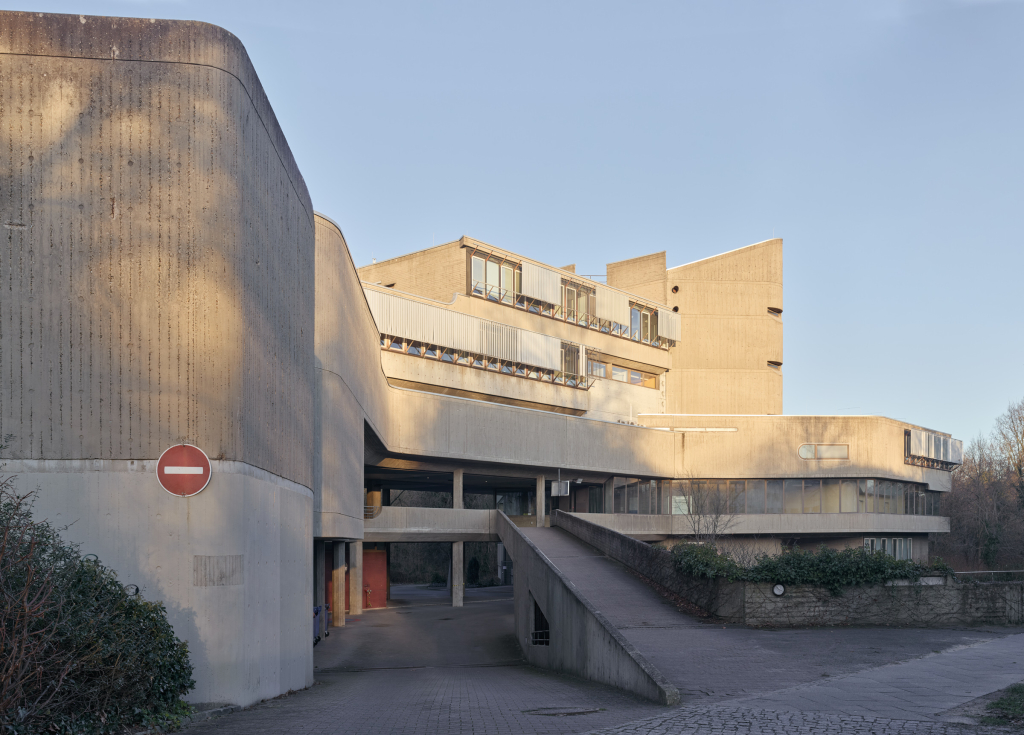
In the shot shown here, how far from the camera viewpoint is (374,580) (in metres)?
40.7

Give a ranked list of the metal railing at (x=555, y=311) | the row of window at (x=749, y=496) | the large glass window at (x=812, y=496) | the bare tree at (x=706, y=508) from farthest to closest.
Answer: the large glass window at (x=812, y=496)
the row of window at (x=749, y=496)
the metal railing at (x=555, y=311)
the bare tree at (x=706, y=508)

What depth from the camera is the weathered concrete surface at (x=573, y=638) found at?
12398 mm

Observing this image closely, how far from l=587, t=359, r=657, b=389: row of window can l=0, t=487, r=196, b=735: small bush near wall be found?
4337 centimetres

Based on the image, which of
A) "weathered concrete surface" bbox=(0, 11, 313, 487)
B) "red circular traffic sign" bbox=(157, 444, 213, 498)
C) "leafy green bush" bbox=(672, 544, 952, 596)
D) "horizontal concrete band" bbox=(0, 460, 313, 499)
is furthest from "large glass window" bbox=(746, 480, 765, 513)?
"red circular traffic sign" bbox=(157, 444, 213, 498)

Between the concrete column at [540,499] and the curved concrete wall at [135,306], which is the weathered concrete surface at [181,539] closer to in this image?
the curved concrete wall at [135,306]

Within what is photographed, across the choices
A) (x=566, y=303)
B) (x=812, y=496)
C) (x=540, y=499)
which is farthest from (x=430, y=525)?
(x=812, y=496)

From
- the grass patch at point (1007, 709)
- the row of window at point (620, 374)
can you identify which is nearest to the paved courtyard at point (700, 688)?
the grass patch at point (1007, 709)

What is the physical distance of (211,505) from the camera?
10.9 m

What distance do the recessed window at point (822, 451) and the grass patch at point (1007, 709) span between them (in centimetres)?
3983

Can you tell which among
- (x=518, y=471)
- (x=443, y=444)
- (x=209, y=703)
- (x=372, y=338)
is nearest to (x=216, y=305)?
(x=209, y=703)

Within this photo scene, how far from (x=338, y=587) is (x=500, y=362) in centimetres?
1636

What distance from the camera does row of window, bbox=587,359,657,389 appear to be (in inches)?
2103

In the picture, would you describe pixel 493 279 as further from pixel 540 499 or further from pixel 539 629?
pixel 539 629

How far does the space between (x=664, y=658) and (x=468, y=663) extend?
802 cm
